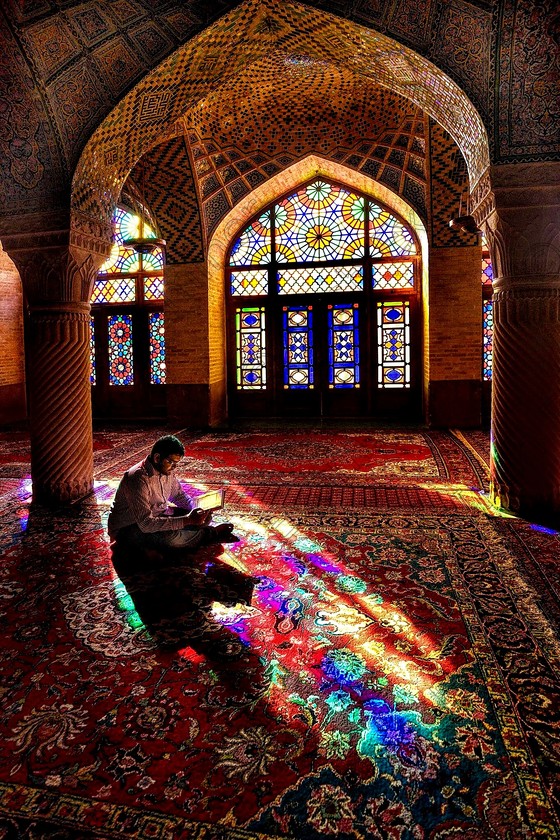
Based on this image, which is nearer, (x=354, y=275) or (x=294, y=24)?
(x=294, y=24)

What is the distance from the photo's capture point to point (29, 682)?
8.20 ft

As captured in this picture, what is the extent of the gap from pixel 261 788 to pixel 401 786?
0.44m

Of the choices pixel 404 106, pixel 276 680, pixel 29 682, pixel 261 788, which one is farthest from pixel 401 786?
pixel 404 106

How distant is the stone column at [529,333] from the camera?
461cm

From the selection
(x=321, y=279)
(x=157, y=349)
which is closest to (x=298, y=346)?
(x=321, y=279)

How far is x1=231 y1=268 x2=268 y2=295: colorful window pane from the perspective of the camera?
11.0 m

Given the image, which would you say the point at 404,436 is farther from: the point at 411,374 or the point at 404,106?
the point at 404,106

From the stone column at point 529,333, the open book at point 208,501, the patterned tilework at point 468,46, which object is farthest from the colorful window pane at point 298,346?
the open book at point 208,501

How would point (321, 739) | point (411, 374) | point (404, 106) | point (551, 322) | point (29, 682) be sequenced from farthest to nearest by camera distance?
point (411, 374), point (404, 106), point (551, 322), point (29, 682), point (321, 739)

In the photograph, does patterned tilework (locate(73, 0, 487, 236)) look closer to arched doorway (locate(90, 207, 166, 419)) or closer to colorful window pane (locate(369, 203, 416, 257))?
colorful window pane (locate(369, 203, 416, 257))

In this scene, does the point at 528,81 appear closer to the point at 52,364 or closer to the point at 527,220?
the point at 527,220

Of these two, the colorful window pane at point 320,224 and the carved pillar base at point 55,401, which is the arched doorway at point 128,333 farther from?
the carved pillar base at point 55,401

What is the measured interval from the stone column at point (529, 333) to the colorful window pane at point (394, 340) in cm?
571

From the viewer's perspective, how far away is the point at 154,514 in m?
4.01
